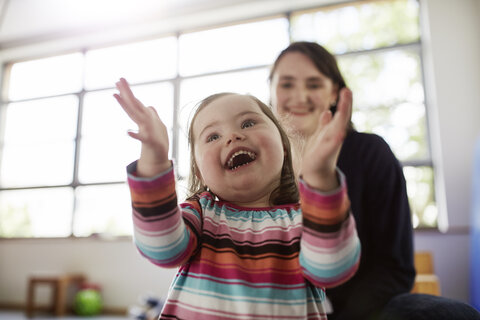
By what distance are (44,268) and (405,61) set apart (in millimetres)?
4396

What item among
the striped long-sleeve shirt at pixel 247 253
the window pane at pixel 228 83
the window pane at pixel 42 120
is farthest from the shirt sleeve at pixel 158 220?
the window pane at pixel 42 120

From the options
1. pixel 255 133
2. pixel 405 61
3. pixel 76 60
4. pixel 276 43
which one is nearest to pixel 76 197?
pixel 76 60

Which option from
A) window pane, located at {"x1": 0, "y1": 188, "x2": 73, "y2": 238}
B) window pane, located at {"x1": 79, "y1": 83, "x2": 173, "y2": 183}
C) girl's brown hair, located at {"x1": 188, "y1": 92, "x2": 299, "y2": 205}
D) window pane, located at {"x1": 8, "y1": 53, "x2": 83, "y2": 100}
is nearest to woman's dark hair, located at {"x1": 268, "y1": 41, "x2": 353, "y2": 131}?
girl's brown hair, located at {"x1": 188, "y1": 92, "x2": 299, "y2": 205}

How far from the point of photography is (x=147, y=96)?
4.15 m

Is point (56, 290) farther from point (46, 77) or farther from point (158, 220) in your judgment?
point (158, 220)

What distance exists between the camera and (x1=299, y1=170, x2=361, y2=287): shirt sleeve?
46 cm

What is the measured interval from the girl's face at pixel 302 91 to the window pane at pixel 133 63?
2.92 metres

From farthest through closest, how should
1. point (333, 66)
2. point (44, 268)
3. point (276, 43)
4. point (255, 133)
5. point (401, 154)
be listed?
point (44, 268)
point (276, 43)
point (401, 154)
point (333, 66)
point (255, 133)

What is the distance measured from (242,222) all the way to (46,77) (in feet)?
16.1

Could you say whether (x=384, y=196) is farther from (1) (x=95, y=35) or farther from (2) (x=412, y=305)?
(1) (x=95, y=35)

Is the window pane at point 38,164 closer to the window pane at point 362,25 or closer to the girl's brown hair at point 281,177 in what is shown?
the window pane at point 362,25

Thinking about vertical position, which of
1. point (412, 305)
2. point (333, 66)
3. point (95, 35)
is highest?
Result: point (95, 35)

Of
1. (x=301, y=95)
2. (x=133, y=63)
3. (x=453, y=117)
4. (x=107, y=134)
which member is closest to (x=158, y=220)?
(x=301, y=95)

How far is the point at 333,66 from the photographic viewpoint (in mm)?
1392
